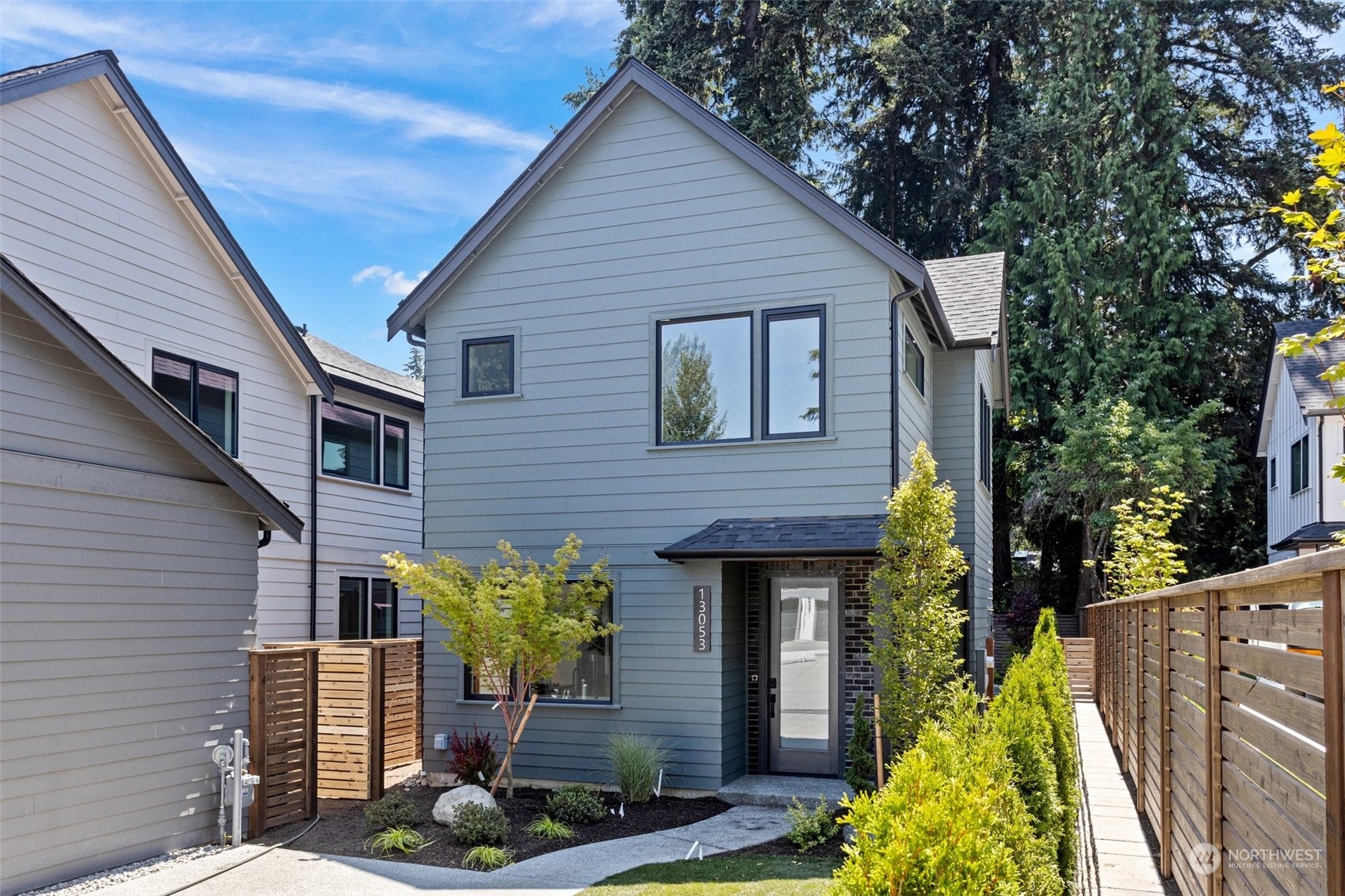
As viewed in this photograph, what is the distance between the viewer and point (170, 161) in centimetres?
1320

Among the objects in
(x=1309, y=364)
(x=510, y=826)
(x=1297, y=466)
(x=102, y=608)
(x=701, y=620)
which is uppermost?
(x=1309, y=364)

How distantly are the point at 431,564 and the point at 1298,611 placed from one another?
1021cm

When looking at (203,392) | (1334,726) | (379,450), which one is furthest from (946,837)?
(379,450)

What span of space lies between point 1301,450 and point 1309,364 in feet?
6.87

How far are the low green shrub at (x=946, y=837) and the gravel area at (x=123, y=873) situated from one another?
21.9ft

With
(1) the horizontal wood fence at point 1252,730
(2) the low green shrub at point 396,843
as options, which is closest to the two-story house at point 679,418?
(2) the low green shrub at point 396,843

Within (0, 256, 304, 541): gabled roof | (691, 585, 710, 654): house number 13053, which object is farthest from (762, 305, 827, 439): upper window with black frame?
(0, 256, 304, 541): gabled roof

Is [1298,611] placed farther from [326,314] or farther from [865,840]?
[326,314]

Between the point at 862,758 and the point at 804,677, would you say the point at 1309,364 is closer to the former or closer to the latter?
the point at 804,677

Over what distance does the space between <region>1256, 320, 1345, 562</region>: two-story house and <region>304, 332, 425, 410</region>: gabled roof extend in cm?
1704

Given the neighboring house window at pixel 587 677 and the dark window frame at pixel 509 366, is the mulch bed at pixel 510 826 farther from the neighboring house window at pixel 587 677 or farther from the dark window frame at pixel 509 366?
the dark window frame at pixel 509 366

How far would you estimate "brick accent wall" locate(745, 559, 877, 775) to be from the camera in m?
12.5

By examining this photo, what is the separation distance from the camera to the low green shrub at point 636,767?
11.5m

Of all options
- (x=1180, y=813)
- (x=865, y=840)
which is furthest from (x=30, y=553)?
(x=1180, y=813)
